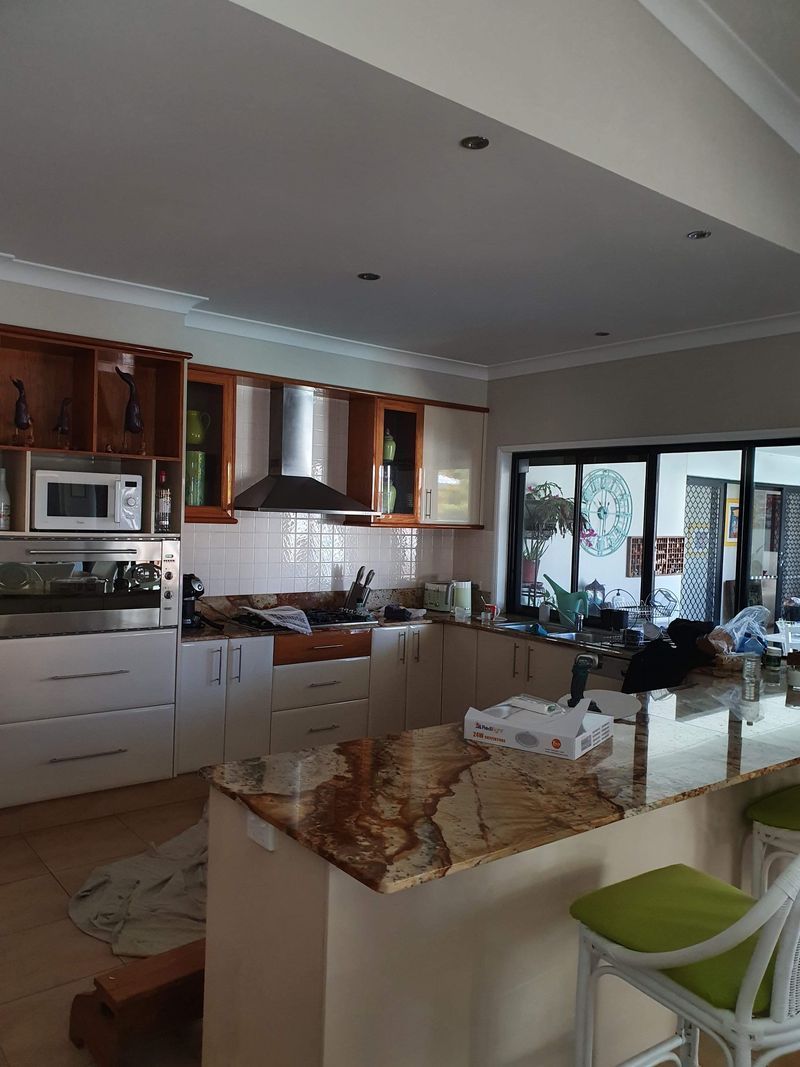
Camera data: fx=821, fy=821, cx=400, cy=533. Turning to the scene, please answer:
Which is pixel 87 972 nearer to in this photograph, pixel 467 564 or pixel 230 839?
pixel 230 839

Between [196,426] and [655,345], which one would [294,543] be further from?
[655,345]

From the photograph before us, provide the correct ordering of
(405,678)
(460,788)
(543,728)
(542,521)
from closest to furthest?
(460,788)
(543,728)
(405,678)
(542,521)

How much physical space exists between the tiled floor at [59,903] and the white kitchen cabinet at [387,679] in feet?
3.58

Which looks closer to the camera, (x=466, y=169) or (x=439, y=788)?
(x=439, y=788)

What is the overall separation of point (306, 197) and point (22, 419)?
180 cm

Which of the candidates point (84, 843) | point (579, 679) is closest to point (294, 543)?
point (84, 843)

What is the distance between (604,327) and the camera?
166 inches

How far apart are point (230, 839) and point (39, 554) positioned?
2252 mm

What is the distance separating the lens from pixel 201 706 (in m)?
4.11

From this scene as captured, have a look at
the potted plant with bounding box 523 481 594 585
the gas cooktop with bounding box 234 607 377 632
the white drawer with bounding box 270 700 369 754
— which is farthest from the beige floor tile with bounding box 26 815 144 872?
the potted plant with bounding box 523 481 594 585

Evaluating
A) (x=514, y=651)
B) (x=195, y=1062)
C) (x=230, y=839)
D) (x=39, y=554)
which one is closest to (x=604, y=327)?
(x=514, y=651)

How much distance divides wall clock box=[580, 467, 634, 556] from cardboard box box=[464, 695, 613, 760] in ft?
8.94

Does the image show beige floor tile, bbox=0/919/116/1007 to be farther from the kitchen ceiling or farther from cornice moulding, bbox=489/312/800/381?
cornice moulding, bbox=489/312/800/381

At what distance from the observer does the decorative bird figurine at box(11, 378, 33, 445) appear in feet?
12.0
